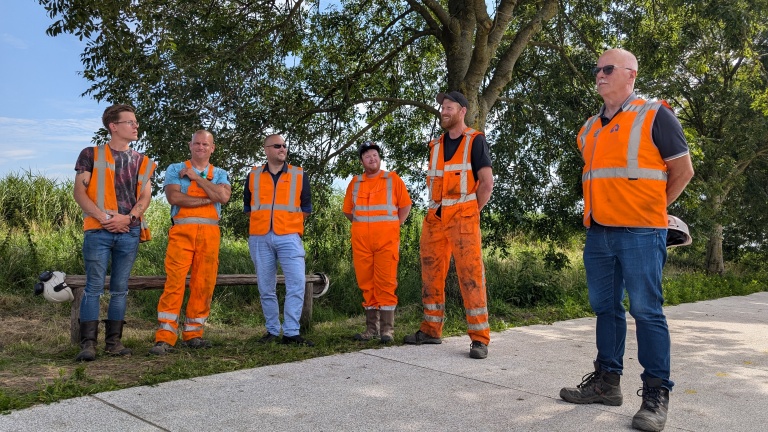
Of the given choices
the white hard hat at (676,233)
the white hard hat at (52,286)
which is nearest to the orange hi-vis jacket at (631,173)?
the white hard hat at (676,233)

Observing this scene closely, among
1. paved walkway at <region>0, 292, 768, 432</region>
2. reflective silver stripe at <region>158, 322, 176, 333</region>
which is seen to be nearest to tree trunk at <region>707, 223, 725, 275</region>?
paved walkway at <region>0, 292, 768, 432</region>

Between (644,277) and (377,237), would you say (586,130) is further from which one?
(377,237)

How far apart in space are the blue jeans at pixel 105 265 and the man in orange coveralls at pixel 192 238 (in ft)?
1.08

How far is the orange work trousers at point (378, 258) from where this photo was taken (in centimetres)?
623

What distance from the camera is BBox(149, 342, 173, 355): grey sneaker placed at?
17.8 feet

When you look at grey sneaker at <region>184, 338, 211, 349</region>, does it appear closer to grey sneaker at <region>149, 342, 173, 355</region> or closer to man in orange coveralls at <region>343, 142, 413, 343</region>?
grey sneaker at <region>149, 342, 173, 355</region>

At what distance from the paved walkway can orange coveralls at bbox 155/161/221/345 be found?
1.21 m

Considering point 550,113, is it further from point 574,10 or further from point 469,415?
point 469,415

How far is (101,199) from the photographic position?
5270 mm

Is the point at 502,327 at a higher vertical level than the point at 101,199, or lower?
lower

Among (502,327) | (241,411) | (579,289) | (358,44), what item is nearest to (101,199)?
(241,411)

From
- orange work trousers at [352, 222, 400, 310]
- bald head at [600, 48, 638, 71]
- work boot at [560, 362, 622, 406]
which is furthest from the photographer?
orange work trousers at [352, 222, 400, 310]

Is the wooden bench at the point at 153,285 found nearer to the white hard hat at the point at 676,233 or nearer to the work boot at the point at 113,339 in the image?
the work boot at the point at 113,339

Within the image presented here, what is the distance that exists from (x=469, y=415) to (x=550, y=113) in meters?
7.62
